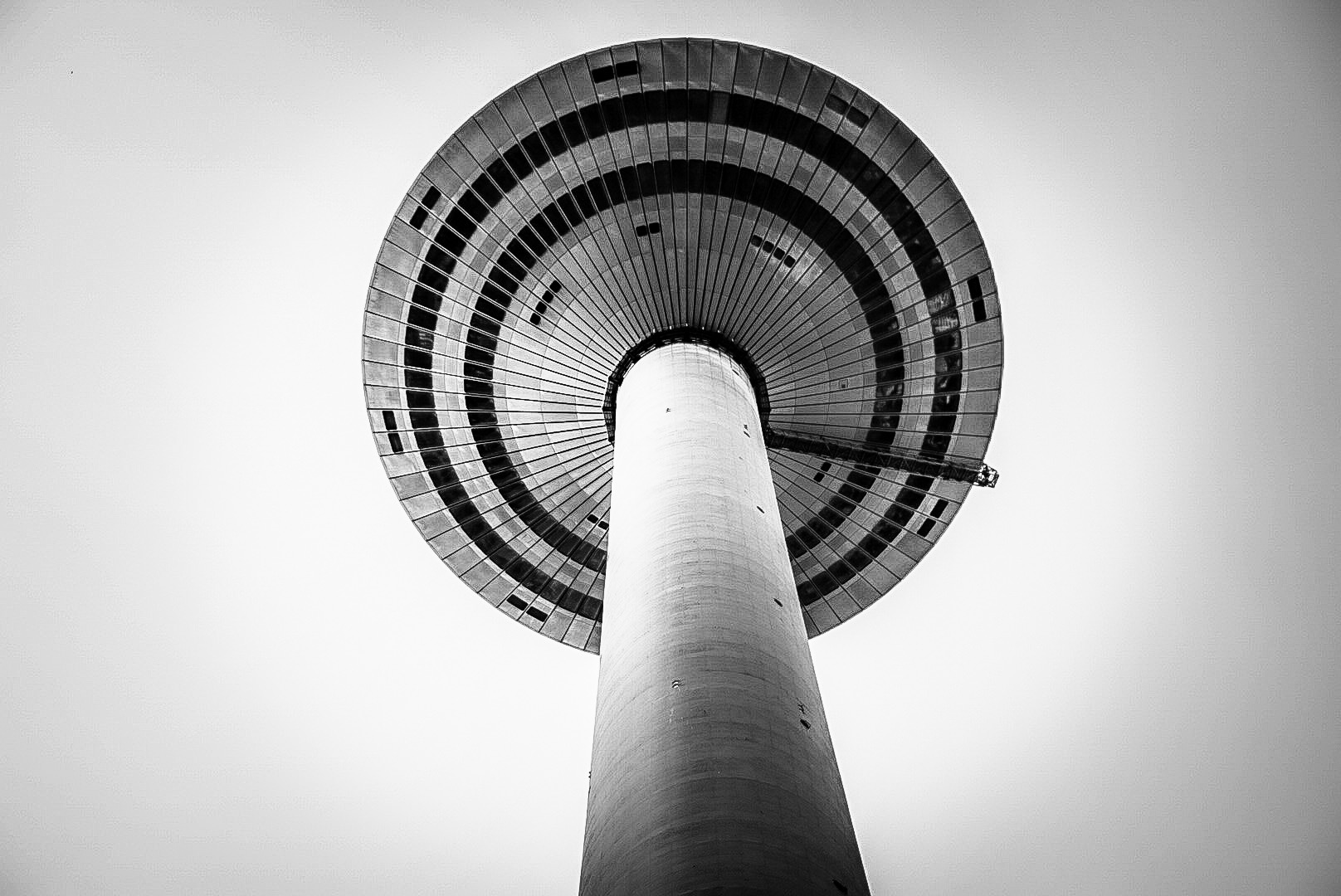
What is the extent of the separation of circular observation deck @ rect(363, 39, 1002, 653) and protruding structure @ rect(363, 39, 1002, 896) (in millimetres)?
40

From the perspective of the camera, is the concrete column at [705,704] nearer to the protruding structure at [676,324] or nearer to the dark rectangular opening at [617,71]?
the protruding structure at [676,324]

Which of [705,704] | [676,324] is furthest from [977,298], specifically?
[705,704]

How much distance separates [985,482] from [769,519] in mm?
8942

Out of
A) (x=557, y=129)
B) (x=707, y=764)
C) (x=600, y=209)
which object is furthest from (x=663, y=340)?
(x=707, y=764)

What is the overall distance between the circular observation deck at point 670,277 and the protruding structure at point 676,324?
40 mm

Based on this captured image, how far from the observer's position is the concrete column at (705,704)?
6793 millimetres

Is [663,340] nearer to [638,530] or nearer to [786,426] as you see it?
[786,426]

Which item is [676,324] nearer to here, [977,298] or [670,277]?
[670,277]

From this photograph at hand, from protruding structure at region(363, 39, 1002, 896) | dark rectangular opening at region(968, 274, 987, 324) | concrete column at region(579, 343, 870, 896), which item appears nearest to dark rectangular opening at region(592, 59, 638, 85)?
protruding structure at region(363, 39, 1002, 896)

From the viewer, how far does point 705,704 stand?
807 centimetres

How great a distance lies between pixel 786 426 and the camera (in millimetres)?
17719

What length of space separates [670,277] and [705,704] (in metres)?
9.77

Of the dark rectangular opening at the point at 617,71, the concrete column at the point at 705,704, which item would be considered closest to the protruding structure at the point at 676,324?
the dark rectangular opening at the point at 617,71

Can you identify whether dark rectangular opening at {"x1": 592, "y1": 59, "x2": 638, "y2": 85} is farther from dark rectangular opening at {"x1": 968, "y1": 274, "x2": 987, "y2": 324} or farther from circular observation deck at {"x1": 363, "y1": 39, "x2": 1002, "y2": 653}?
dark rectangular opening at {"x1": 968, "y1": 274, "x2": 987, "y2": 324}
